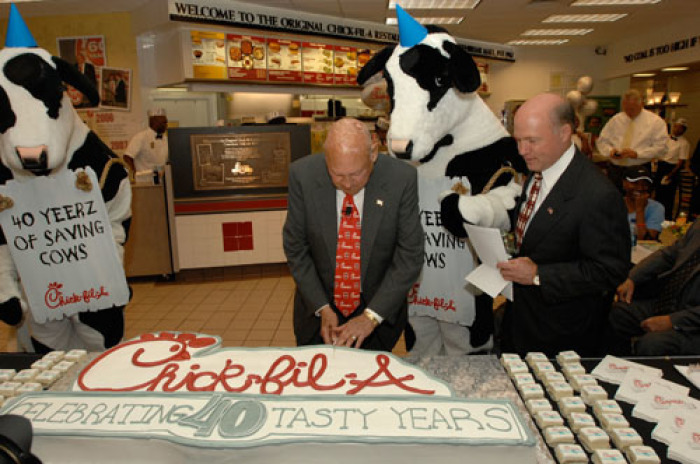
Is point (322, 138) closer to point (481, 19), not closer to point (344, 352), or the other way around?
point (481, 19)

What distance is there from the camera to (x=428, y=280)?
2.34 metres

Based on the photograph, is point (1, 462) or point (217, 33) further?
point (217, 33)

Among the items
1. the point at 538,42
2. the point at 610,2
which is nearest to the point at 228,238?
the point at 610,2

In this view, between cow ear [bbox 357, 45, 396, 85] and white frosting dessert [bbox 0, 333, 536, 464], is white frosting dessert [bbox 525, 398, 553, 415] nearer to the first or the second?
white frosting dessert [bbox 0, 333, 536, 464]

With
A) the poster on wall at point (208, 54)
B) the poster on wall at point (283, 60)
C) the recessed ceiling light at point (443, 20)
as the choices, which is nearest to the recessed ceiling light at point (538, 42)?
the recessed ceiling light at point (443, 20)

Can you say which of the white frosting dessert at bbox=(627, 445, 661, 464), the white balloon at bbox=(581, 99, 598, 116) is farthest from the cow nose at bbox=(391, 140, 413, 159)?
the white balloon at bbox=(581, 99, 598, 116)

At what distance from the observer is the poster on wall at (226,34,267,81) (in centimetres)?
701

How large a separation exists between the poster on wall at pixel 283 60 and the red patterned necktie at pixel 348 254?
599 centimetres

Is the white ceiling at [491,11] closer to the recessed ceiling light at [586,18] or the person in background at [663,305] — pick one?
the recessed ceiling light at [586,18]

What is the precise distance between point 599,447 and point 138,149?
22.4 ft

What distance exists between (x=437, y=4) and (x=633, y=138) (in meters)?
3.43

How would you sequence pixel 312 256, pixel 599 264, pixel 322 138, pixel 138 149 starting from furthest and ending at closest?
1. pixel 138 149
2. pixel 322 138
3. pixel 312 256
4. pixel 599 264

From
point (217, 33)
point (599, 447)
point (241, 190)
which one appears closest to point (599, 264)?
point (599, 447)

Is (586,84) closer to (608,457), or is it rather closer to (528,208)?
(528,208)
